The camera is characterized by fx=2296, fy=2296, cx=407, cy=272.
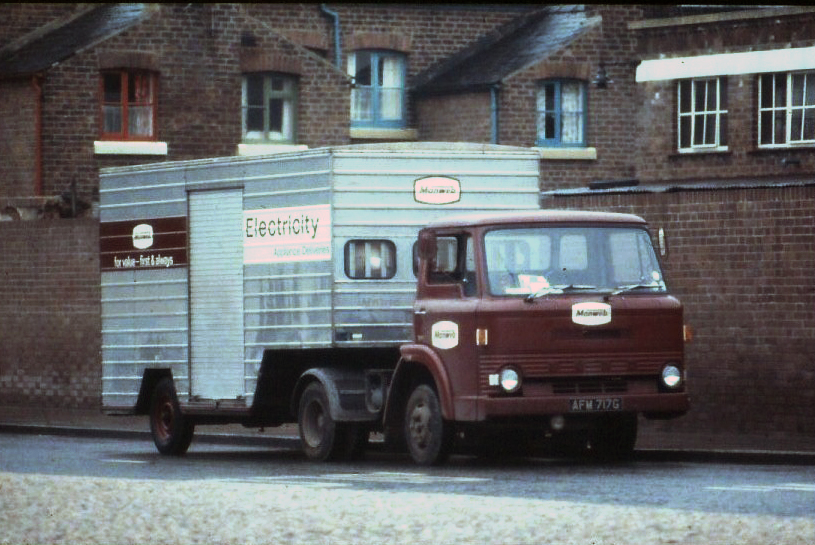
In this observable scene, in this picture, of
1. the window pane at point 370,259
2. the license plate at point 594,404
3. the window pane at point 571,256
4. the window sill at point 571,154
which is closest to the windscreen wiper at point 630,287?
the window pane at point 571,256

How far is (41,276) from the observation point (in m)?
33.9

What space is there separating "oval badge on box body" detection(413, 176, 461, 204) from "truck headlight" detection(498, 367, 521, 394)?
265 cm

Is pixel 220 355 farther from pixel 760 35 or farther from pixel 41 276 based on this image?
pixel 760 35

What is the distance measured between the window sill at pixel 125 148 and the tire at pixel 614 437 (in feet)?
77.5

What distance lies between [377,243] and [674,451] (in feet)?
11.2

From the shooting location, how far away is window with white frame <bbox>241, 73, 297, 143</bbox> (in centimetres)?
4584

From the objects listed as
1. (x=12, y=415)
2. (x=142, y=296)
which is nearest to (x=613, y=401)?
(x=142, y=296)

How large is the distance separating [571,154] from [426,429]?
2765 cm

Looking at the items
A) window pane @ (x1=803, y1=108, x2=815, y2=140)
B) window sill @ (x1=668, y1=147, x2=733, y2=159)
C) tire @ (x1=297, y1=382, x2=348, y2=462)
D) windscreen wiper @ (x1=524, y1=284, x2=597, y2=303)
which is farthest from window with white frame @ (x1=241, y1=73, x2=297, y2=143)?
windscreen wiper @ (x1=524, y1=284, x2=597, y2=303)

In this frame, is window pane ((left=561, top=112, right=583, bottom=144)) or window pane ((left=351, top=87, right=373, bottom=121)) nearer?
window pane ((left=561, top=112, right=583, bottom=144))

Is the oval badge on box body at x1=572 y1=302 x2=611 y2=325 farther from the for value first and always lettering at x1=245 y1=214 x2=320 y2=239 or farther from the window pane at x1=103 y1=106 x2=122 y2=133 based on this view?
the window pane at x1=103 y1=106 x2=122 y2=133

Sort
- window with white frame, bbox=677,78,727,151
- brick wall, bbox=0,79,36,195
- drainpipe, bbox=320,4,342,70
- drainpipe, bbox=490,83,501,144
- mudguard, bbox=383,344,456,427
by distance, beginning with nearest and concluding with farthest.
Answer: mudguard, bbox=383,344,456,427
brick wall, bbox=0,79,36,195
window with white frame, bbox=677,78,727,151
drainpipe, bbox=490,83,501,144
drainpipe, bbox=320,4,342,70

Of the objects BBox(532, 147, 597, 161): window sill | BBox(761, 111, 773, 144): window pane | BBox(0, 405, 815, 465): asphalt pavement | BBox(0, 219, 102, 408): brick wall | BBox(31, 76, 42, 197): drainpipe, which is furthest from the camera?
BBox(532, 147, 597, 161): window sill

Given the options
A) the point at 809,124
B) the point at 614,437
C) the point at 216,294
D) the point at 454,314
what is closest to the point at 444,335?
the point at 454,314
